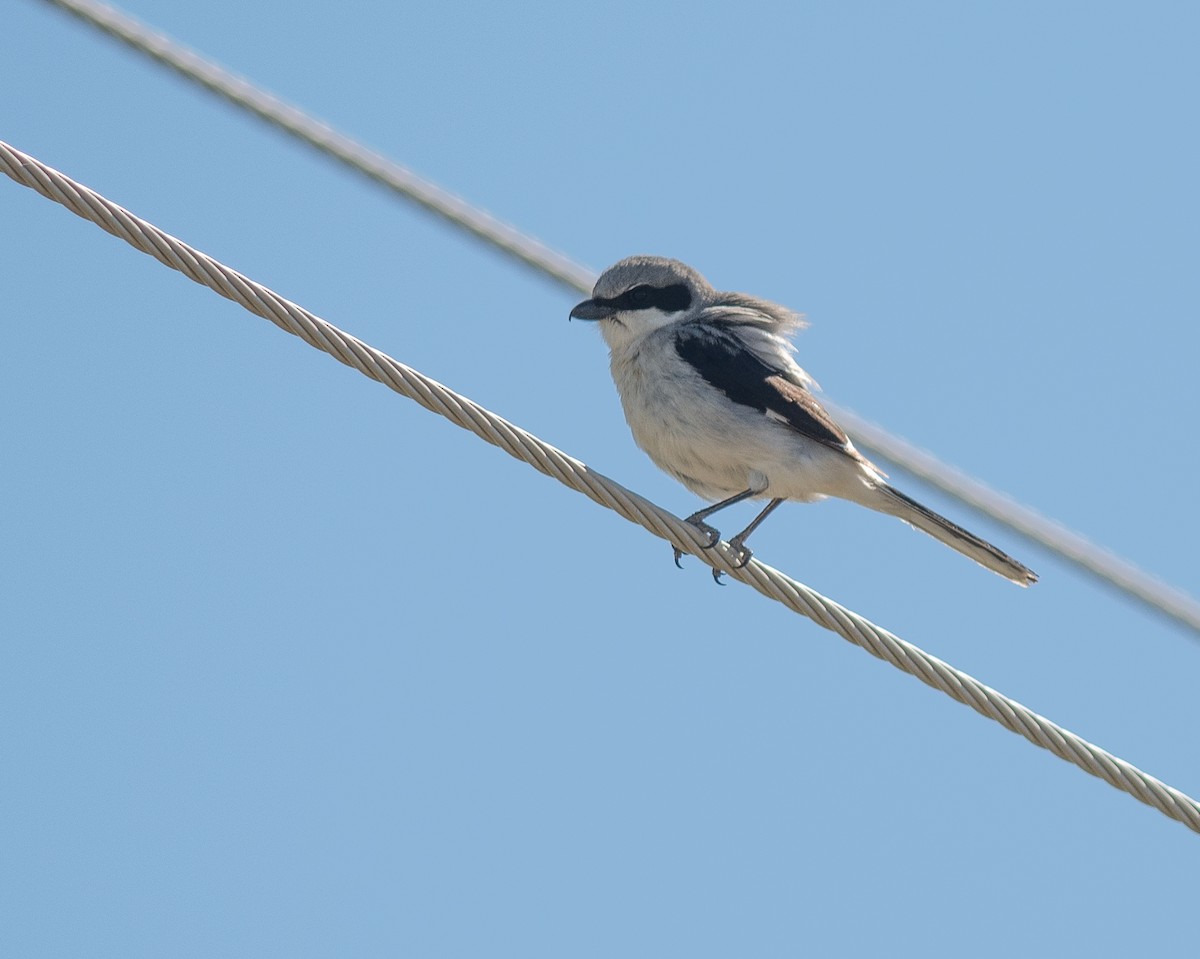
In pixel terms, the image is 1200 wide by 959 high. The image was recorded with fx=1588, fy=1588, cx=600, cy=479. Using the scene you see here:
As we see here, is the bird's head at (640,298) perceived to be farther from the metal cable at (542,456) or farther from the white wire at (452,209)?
the metal cable at (542,456)

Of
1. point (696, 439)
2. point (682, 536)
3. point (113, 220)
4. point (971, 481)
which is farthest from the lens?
point (971, 481)

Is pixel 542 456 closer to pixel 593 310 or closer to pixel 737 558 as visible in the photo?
pixel 737 558

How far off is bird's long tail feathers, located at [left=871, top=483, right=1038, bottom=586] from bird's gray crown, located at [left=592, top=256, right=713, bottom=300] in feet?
4.87

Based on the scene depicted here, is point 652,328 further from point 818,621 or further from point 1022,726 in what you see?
point 1022,726

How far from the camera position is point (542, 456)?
4.77 meters

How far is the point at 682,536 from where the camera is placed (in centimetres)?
514

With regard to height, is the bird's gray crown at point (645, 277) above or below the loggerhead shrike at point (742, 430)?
above

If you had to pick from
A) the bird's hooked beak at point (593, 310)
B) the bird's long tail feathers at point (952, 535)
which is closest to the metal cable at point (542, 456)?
the bird's long tail feathers at point (952, 535)

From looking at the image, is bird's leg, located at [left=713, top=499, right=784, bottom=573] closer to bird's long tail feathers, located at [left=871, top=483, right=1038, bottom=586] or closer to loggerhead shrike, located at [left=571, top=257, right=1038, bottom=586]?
loggerhead shrike, located at [left=571, top=257, right=1038, bottom=586]

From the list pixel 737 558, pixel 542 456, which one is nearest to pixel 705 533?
pixel 737 558

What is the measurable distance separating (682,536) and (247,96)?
10.6ft

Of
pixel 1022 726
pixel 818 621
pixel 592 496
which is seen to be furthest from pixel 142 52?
pixel 1022 726

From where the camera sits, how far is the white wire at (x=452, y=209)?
679cm

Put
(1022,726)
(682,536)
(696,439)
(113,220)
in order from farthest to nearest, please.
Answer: (696,439), (682,536), (1022,726), (113,220)
